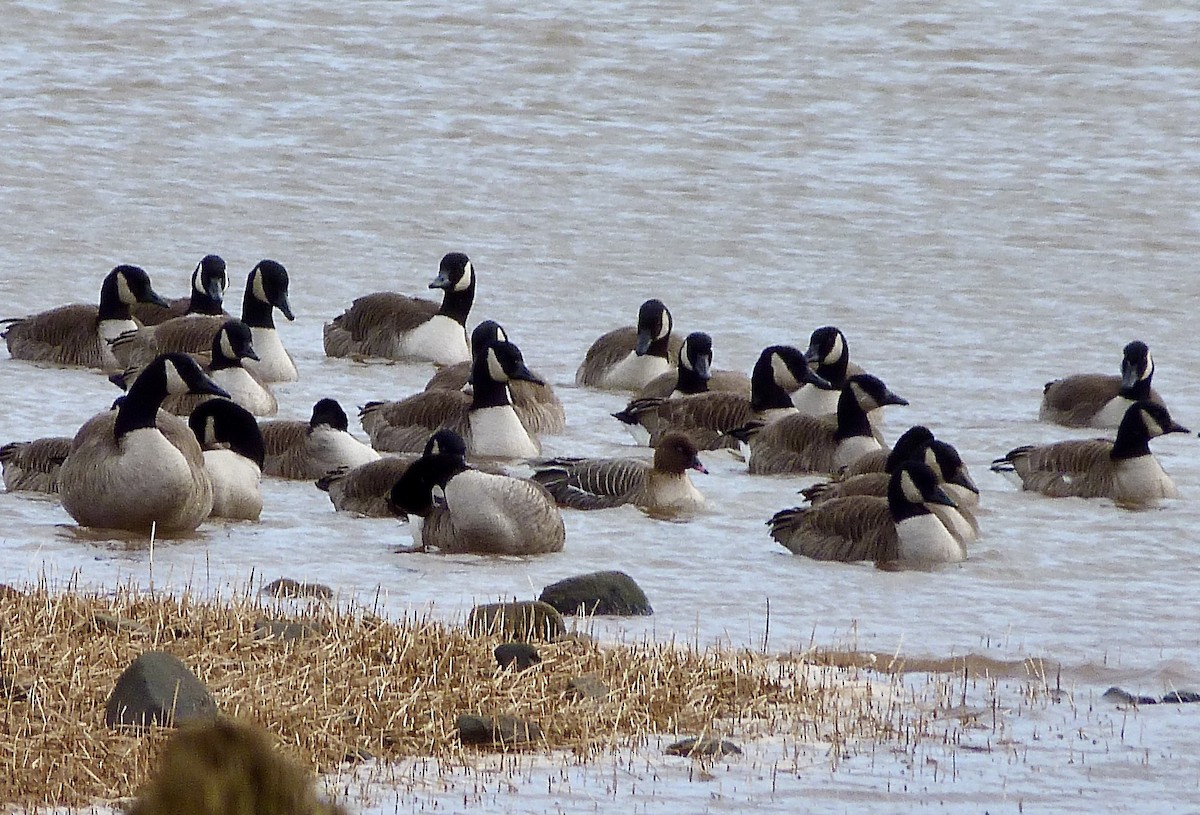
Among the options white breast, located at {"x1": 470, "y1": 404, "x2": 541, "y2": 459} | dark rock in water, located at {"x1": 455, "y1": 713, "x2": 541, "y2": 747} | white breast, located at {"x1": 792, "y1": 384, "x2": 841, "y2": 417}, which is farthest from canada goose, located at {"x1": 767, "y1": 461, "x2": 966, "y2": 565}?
dark rock in water, located at {"x1": 455, "y1": 713, "x2": 541, "y2": 747}

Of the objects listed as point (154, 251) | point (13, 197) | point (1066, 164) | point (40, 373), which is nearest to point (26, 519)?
point (40, 373)

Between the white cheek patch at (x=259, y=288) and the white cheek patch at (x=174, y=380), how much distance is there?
541cm

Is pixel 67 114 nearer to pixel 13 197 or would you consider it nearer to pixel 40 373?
pixel 13 197

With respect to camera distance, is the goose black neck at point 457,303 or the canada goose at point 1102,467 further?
the goose black neck at point 457,303

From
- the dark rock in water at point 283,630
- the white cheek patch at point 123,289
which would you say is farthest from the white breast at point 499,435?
the dark rock in water at point 283,630

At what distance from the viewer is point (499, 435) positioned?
13.1 meters

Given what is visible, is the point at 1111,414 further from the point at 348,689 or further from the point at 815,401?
the point at 348,689

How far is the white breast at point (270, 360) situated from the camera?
1579 cm

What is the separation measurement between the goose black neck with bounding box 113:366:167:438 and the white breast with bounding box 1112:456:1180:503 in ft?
18.6

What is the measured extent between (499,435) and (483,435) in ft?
0.34

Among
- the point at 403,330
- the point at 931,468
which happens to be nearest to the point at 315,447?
the point at 931,468

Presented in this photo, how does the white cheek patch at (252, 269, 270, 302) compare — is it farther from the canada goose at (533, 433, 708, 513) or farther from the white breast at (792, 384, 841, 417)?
the canada goose at (533, 433, 708, 513)

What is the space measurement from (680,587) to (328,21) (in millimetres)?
29386

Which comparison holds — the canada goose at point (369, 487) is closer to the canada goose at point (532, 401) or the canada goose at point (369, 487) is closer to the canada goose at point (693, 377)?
the canada goose at point (532, 401)
